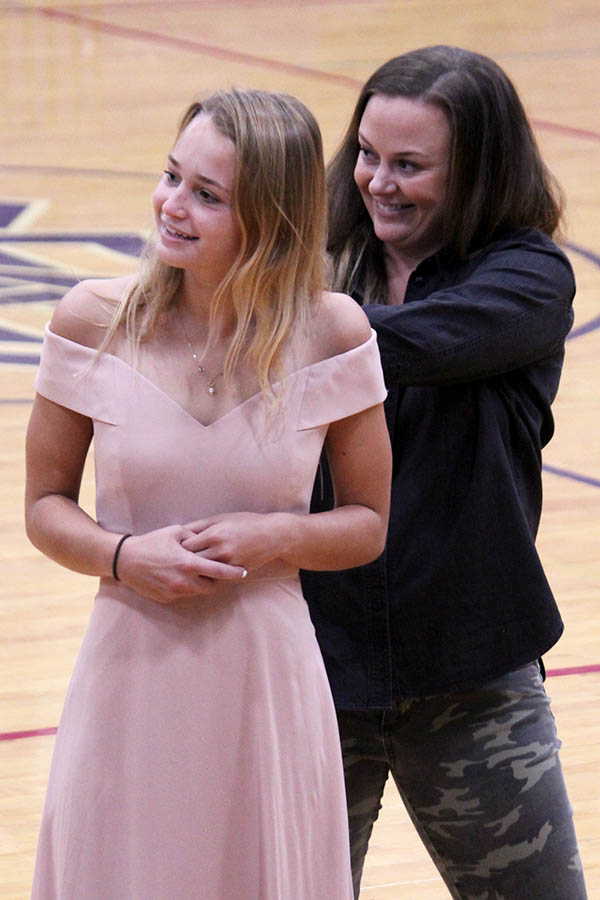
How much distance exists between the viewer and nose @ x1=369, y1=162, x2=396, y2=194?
93.1 inches

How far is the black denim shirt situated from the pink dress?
0.27 m

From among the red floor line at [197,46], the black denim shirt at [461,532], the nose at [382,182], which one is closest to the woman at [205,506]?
the black denim shirt at [461,532]

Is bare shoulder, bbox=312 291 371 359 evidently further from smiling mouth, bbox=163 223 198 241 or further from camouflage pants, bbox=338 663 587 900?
camouflage pants, bbox=338 663 587 900

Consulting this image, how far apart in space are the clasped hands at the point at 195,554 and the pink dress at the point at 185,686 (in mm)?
46

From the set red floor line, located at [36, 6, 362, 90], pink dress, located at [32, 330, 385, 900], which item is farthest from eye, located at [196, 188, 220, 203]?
red floor line, located at [36, 6, 362, 90]

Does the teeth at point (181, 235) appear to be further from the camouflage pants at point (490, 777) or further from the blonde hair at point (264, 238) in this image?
the camouflage pants at point (490, 777)

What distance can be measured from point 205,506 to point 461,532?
465 mm

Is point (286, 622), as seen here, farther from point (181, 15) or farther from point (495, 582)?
point (181, 15)

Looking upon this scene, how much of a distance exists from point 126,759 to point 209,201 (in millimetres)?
673

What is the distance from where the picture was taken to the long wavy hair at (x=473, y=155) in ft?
7.72

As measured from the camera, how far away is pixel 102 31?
14016mm

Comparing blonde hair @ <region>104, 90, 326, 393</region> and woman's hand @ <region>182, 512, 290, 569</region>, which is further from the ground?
blonde hair @ <region>104, 90, 326, 393</region>

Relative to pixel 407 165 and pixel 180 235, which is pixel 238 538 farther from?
pixel 407 165

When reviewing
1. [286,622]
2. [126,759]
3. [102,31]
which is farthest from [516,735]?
[102,31]
